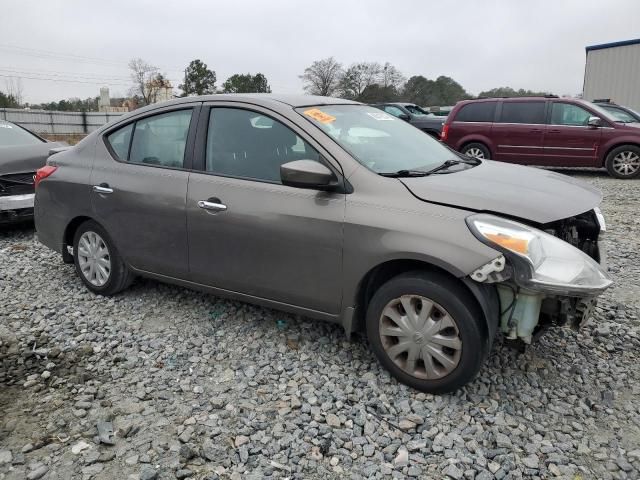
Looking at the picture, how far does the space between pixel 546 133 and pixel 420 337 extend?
963 cm

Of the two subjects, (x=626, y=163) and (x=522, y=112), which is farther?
(x=522, y=112)

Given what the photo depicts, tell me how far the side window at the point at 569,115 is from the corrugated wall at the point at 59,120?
74.2ft

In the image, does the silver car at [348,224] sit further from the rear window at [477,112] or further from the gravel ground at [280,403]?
the rear window at [477,112]

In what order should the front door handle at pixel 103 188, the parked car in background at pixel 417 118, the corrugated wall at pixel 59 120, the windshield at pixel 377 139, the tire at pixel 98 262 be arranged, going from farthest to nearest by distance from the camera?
1. the corrugated wall at pixel 59 120
2. the parked car in background at pixel 417 118
3. the tire at pixel 98 262
4. the front door handle at pixel 103 188
5. the windshield at pixel 377 139

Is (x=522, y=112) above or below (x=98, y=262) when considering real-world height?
above

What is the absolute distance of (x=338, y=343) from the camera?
11.9ft

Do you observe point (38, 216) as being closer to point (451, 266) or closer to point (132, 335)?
point (132, 335)

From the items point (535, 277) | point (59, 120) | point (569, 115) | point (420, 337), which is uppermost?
point (59, 120)

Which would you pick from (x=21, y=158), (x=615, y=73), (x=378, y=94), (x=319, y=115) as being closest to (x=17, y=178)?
(x=21, y=158)

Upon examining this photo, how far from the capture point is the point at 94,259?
4492 mm

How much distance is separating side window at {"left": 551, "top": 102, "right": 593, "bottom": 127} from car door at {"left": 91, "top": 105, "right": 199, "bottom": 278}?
9471 millimetres

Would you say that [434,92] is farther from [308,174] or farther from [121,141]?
[308,174]

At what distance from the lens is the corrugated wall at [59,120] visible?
27250 millimetres

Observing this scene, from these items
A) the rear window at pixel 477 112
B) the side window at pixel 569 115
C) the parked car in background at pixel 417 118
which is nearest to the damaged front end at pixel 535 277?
the side window at pixel 569 115
